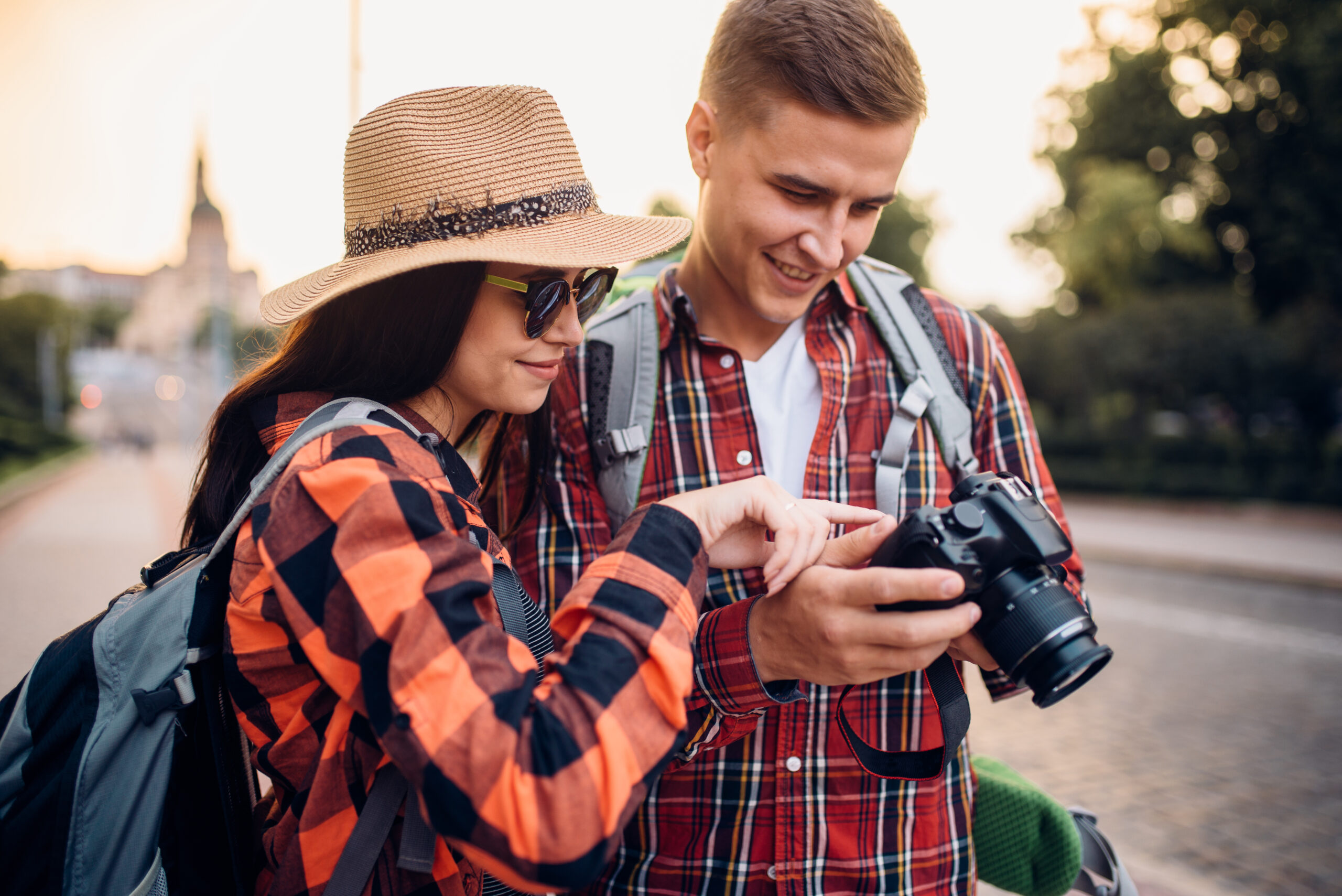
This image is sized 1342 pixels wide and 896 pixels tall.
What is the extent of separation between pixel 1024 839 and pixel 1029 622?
86 cm

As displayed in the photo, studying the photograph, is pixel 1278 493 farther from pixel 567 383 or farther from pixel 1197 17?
pixel 567 383

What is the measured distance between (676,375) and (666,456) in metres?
0.21

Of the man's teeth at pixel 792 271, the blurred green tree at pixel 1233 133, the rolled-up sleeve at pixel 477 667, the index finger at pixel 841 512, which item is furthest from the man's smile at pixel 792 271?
the blurred green tree at pixel 1233 133

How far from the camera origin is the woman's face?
146 centimetres

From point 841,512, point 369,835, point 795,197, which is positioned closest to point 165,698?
point 369,835

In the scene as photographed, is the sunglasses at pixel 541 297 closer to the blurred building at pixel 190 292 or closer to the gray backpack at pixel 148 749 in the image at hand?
the gray backpack at pixel 148 749

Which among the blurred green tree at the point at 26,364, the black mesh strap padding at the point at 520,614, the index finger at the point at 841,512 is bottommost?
the blurred green tree at the point at 26,364

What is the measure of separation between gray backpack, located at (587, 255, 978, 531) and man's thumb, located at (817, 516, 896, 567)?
0.25 meters

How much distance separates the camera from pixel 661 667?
111 cm

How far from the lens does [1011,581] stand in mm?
1321

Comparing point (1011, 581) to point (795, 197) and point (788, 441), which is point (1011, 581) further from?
point (795, 197)

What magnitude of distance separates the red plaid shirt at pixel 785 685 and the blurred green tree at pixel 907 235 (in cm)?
2175

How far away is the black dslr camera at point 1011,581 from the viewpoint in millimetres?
1278

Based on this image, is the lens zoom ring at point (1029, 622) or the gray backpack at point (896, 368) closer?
the lens zoom ring at point (1029, 622)
